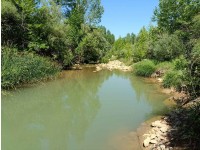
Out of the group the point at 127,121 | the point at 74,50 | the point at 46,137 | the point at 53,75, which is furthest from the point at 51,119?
the point at 74,50

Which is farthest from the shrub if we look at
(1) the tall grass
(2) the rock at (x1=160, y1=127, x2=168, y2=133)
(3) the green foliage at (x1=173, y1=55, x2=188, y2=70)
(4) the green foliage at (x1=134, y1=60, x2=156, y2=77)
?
(1) the tall grass

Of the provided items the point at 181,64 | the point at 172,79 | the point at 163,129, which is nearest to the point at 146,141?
the point at 163,129

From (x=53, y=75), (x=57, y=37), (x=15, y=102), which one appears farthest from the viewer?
(x=57, y=37)

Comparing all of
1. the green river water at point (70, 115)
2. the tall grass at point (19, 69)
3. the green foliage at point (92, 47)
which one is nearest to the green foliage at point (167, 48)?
the green river water at point (70, 115)

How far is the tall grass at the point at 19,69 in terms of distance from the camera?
1290 cm

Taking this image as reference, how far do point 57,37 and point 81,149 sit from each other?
18.2 metres

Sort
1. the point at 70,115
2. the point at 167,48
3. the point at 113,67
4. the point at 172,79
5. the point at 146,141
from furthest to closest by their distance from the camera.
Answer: the point at 113,67 → the point at 167,48 → the point at 172,79 → the point at 70,115 → the point at 146,141

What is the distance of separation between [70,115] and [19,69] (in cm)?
500

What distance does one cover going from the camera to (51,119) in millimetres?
9969

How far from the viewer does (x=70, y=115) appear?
35.2 feet

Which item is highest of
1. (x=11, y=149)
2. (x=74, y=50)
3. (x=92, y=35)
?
(x=92, y=35)

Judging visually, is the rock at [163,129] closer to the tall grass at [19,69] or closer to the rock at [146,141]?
the rock at [146,141]

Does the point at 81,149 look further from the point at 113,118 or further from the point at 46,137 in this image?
the point at 113,118

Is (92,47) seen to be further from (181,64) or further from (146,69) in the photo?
(181,64)
